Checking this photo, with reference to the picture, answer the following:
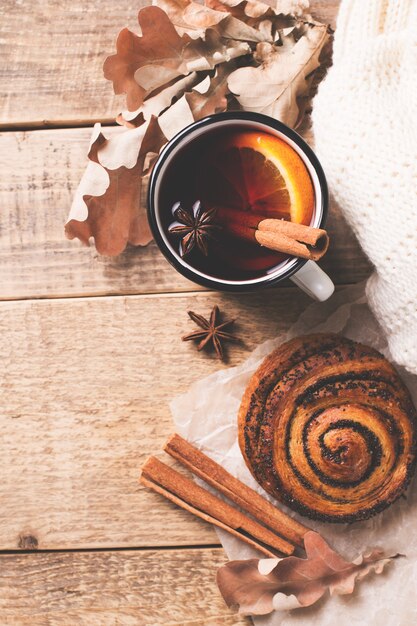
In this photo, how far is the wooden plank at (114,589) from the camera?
0.99 meters

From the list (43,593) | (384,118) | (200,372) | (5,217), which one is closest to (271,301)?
(200,372)

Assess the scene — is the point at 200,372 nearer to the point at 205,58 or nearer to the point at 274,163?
the point at 274,163

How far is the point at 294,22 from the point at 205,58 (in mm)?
125

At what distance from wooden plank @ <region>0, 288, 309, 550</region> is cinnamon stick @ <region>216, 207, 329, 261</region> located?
0.16m

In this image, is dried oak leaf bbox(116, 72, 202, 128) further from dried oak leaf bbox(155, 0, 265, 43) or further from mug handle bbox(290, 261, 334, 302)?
mug handle bbox(290, 261, 334, 302)

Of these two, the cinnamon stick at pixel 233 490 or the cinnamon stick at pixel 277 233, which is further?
the cinnamon stick at pixel 233 490

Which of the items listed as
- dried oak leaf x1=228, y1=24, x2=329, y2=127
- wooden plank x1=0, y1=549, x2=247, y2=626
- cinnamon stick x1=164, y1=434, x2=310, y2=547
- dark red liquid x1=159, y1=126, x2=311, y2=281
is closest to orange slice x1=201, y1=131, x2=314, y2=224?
dark red liquid x1=159, y1=126, x2=311, y2=281

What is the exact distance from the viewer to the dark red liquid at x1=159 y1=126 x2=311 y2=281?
86 centimetres

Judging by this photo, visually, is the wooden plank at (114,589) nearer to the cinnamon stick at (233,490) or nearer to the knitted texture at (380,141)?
the cinnamon stick at (233,490)

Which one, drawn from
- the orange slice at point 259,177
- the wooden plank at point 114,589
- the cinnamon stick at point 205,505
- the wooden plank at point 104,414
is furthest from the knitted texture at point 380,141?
the wooden plank at point 114,589

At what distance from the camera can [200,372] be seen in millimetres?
997

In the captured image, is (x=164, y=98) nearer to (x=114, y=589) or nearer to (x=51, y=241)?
(x=51, y=241)

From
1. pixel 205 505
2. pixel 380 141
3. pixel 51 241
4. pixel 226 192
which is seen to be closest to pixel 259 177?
pixel 226 192

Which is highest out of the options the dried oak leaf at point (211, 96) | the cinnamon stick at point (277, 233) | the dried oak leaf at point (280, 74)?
the dried oak leaf at point (280, 74)
